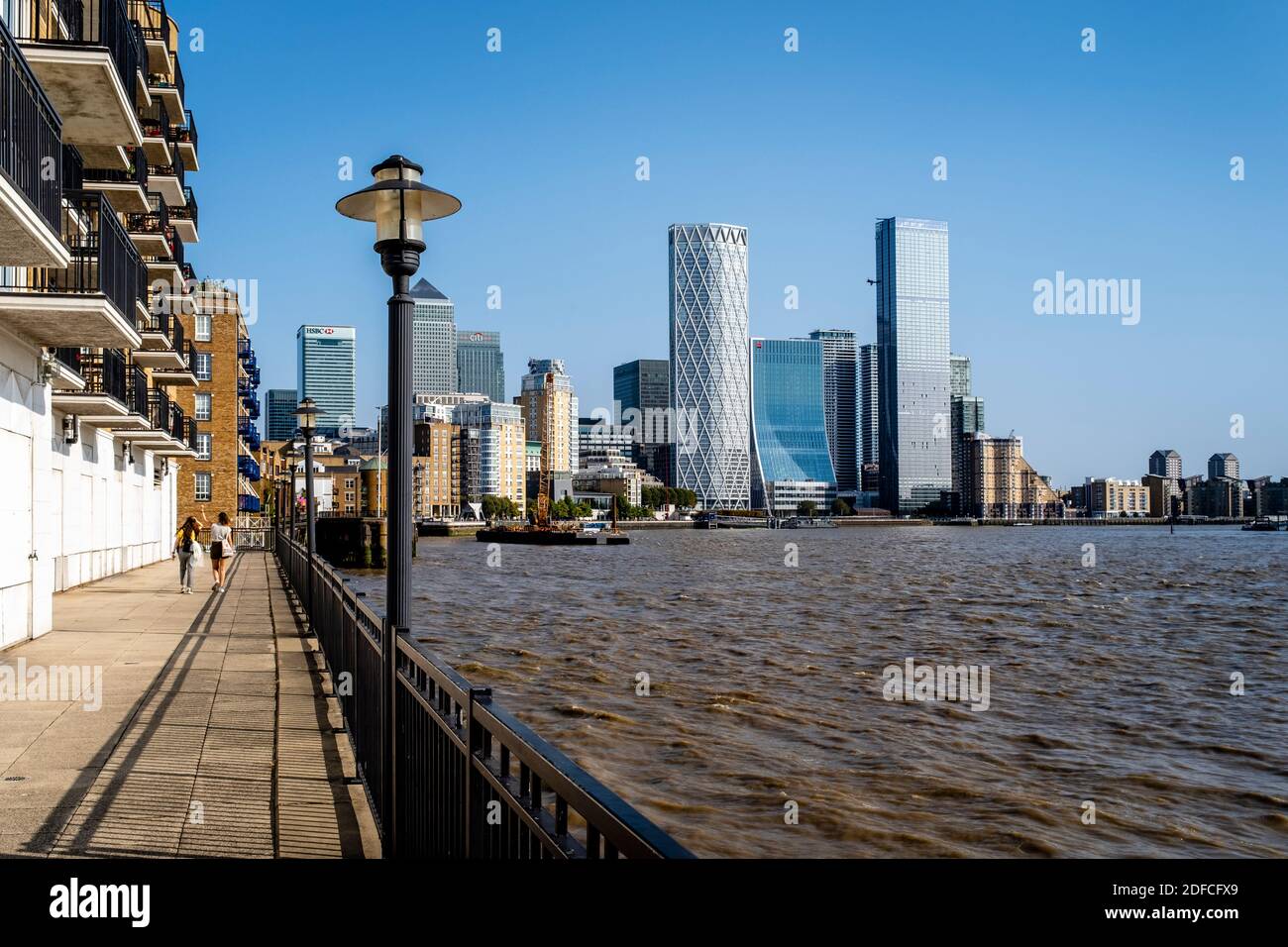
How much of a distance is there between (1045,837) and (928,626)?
20593 mm

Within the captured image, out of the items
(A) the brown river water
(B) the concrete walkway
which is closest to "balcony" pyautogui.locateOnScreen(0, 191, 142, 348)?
(B) the concrete walkway

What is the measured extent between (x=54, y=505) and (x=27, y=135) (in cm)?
1478

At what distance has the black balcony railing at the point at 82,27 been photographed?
15.6 meters

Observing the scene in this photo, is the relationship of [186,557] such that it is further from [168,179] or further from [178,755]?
[178,755]

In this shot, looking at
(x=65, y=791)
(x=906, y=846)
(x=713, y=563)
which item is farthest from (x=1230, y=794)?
(x=713, y=563)

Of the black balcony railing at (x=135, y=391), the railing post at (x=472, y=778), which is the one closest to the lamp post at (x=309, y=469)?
the black balcony railing at (x=135, y=391)

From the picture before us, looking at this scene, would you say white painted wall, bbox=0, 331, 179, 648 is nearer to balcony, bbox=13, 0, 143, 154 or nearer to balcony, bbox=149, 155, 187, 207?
balcony, bbox=13, 0, 143, 154

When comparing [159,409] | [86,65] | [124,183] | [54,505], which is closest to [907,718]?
[86,65]

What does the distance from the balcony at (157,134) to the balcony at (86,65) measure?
1385cm

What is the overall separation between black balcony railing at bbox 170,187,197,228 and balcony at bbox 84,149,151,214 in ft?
34.0

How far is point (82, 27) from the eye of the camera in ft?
54.6

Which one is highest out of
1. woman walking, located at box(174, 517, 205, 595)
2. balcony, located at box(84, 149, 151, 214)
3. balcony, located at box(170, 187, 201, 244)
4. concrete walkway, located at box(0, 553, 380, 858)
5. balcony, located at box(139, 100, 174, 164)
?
balcony, located at box(139, 100, 174, 164)

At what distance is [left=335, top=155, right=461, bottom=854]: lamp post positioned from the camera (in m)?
6.59
